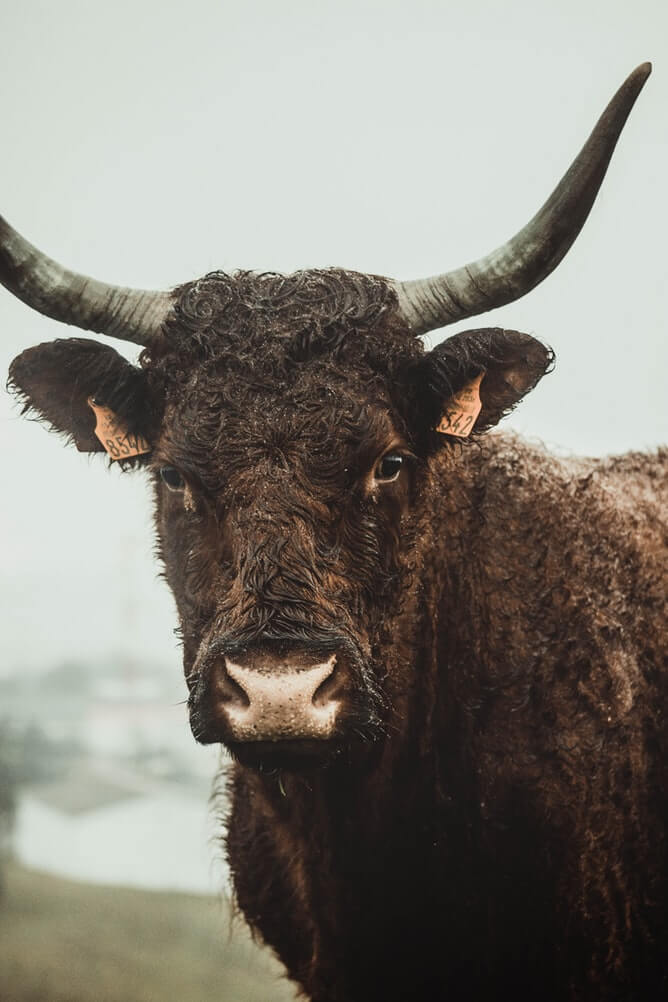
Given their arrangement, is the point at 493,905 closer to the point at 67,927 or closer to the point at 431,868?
the point at 431,868

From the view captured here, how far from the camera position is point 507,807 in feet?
11.5

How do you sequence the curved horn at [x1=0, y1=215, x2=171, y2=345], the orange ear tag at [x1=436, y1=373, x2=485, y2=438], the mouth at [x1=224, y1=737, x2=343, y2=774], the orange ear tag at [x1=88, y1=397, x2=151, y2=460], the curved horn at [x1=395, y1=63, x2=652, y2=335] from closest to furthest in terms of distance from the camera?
1. the mouth at [x1=224, y1=737, x2=343, y2=774]
2. the curved horn at [x1=395, y1=63, x2=652, y2=335]
3. the curved horn at [x1=0, y1=215, x2=171, y2=345]
4. the orange ear tag at [x1=436, y1=373, x2=485, y2=438]
5. the orange ear tag at [x1=88, y1=397, x2=151, y2=460]

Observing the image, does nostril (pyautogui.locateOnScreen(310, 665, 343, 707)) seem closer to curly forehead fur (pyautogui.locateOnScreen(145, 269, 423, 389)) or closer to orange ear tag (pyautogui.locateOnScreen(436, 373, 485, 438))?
curly forehead fur (pyautogui.locateOnScreen(145, 269, 423, 389))

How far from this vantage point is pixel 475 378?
143 inches

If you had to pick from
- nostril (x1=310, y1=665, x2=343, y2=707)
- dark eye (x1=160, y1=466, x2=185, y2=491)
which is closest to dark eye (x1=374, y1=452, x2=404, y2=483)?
dark eye (x1=160, y1=466, x2=185, y2=491)

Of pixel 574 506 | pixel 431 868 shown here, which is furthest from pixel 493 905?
pixel 574 506

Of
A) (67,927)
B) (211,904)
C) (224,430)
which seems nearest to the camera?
(224,430)

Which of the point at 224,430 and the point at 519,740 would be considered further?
the point at 519,740

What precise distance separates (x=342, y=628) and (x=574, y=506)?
162cm

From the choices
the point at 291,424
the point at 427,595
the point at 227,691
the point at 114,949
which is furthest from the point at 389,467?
the point at 114,949

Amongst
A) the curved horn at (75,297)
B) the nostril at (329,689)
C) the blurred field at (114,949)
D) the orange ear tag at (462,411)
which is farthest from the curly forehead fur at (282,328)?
the blurred field at (114,949)

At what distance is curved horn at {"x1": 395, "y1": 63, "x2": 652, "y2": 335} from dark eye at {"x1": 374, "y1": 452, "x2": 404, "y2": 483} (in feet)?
1.92

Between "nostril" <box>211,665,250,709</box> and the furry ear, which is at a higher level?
the furry ear

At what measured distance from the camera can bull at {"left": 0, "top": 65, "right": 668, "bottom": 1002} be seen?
3.21 metres
